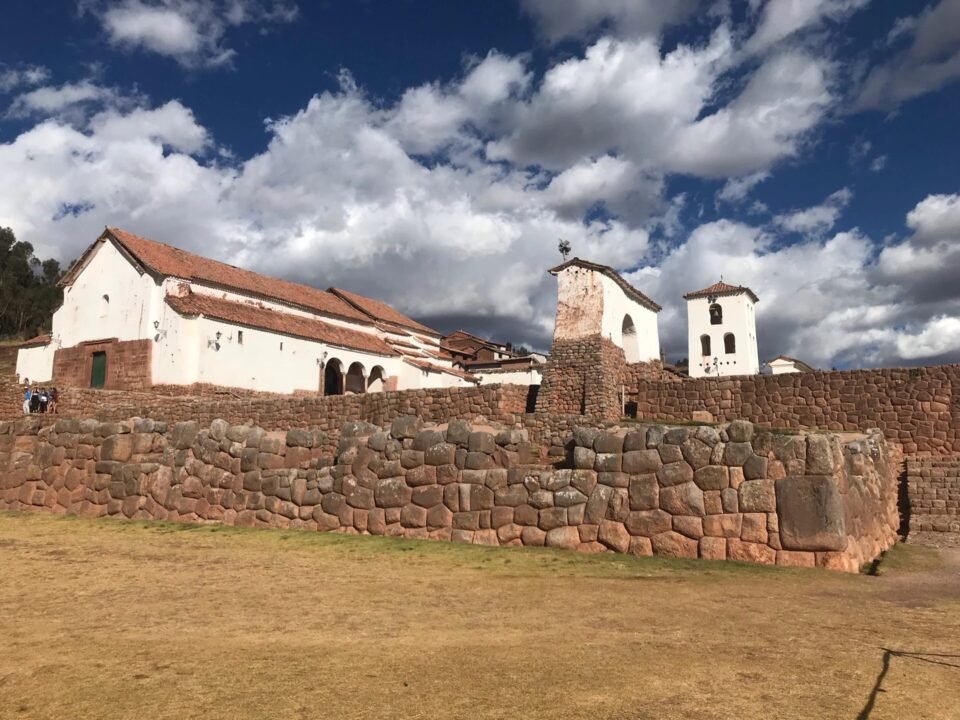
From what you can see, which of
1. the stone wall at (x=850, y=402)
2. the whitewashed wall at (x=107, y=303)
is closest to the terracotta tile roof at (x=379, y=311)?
the whitewashed wall at (x=107, y=303)

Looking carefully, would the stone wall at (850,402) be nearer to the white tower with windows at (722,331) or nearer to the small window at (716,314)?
the white tower with windows at (722,331)

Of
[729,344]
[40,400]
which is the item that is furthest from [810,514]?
[729,344]

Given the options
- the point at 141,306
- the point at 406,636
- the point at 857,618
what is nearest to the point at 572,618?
the point at 406,636

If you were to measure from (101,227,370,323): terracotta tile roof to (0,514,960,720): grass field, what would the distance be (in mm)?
24149

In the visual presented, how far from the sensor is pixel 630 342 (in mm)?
24469

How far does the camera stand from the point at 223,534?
841 cm

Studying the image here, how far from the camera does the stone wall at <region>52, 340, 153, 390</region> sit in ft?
89.1

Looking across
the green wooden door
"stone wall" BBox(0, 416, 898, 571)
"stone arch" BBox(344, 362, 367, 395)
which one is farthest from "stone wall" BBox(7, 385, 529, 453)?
"stone arch" BBox(344, 362, 367, 395)

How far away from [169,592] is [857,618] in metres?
5.24

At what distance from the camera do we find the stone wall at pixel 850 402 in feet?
54.7

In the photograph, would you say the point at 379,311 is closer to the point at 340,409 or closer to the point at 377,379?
the point at 377,379

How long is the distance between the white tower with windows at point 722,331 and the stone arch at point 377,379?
74.2 feet

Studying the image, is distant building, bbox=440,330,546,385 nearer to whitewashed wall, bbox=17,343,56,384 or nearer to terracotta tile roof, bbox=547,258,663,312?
terracotta tile roof, bbox=547,258,663,312

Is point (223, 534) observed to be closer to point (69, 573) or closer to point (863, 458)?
point (69, 573)
